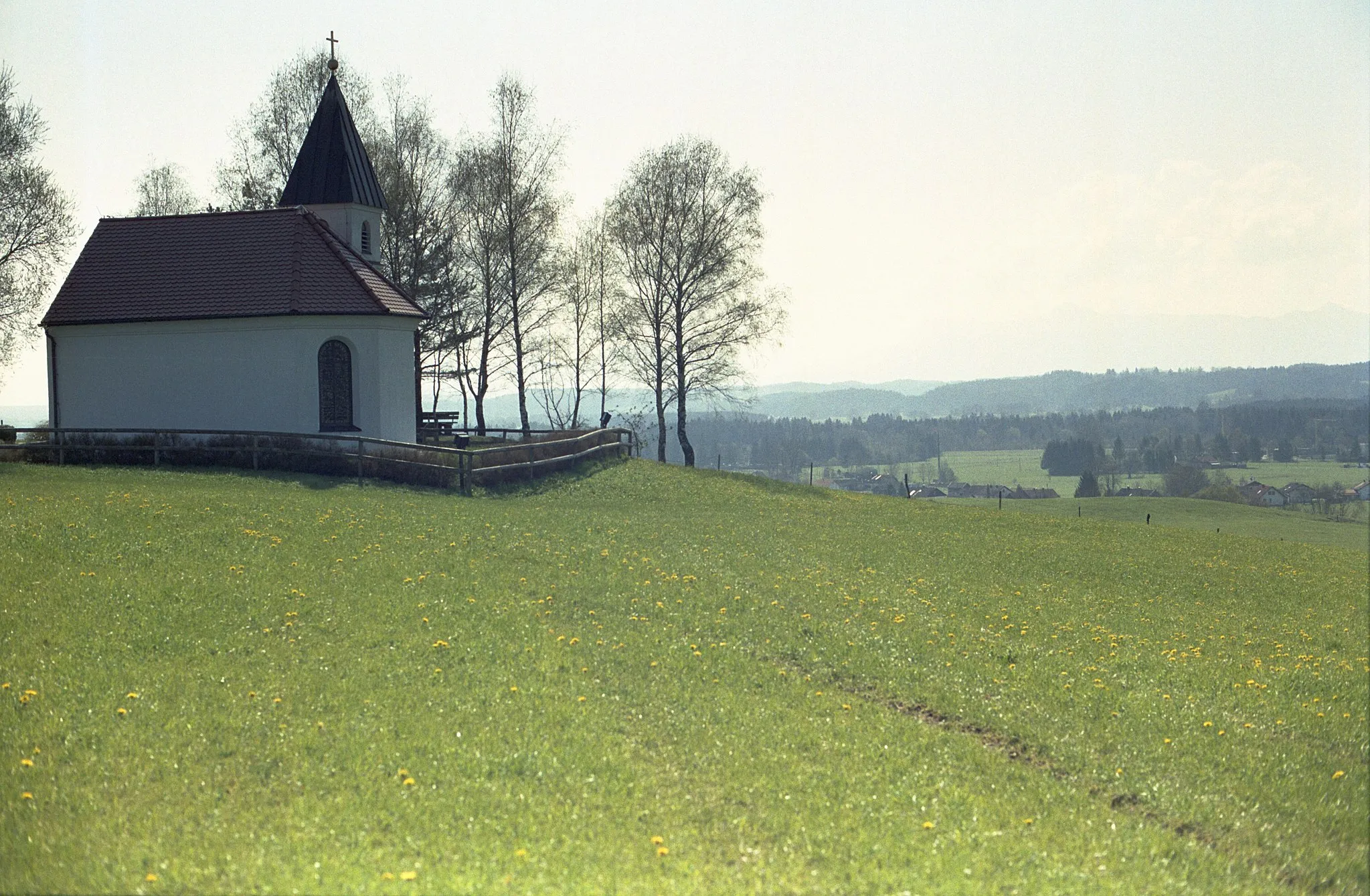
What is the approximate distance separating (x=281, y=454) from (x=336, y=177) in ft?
50.9

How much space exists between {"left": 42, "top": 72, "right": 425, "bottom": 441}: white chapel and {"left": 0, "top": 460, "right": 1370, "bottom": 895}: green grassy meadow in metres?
16.2

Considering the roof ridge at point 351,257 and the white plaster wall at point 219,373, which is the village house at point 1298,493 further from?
the white plaster wall at point 219,373

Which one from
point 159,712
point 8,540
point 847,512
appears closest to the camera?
point 159,712

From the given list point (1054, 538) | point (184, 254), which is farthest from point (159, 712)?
point (184, 254)

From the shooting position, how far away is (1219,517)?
186ft

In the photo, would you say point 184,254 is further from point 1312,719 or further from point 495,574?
point 1312,719

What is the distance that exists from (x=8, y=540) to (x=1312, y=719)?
1725cm

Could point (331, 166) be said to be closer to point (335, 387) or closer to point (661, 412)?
point (335, 387)

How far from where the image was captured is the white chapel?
35.3m

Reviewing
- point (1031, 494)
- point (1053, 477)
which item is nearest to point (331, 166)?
point (1031, 494)

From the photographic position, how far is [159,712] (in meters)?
10.1

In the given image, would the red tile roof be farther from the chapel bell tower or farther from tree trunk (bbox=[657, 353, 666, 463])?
tree trunk (bbox=[657, 353, 666, 463])

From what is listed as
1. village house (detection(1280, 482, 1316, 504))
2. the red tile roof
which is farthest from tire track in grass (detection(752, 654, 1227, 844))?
village house (detection(1280, 482, 1316, 504))

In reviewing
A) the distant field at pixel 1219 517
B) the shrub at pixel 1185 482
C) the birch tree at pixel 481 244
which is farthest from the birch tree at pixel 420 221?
the shrub at pixel 1185 482
